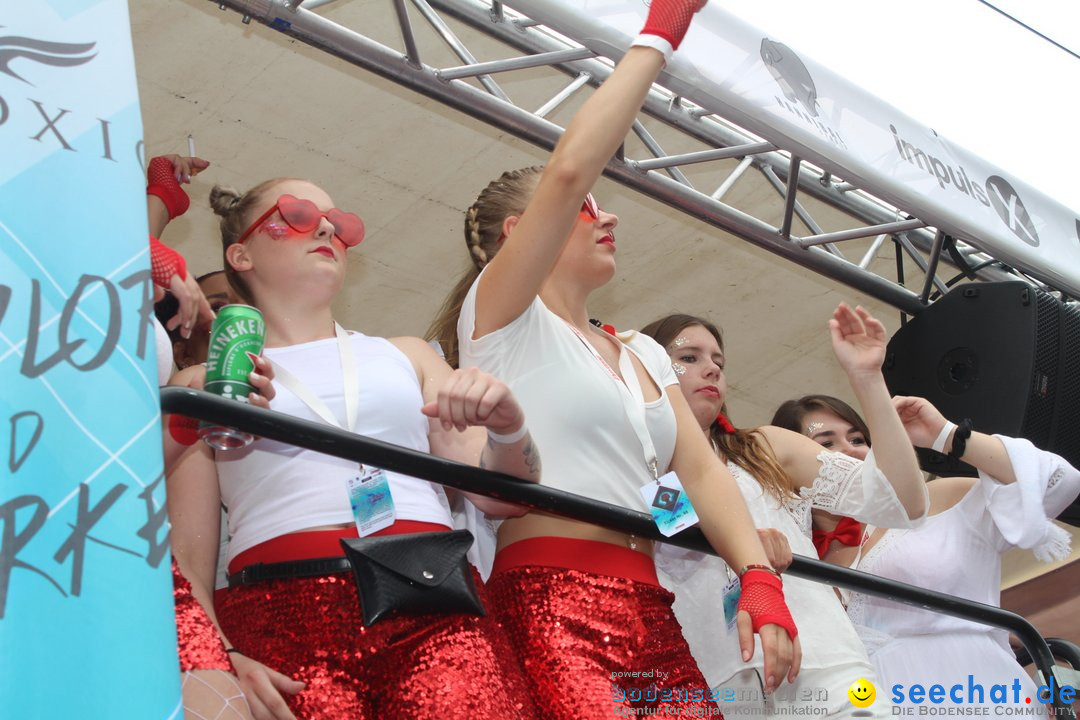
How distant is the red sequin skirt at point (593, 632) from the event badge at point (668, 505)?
0.14 m

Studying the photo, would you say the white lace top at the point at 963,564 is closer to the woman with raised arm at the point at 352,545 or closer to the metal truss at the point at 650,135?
the metal truss at the point at 650,135

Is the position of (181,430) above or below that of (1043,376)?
above

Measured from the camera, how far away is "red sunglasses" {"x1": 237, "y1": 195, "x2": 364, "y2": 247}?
2.27 m

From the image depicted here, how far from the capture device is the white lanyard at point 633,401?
2.12 meters

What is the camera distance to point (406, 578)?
5.68 feet

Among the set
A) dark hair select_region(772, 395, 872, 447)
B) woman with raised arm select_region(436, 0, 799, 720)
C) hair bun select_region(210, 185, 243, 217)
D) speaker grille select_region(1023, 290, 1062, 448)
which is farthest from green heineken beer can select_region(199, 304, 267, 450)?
speaker grille select_region(1023, 290, 1062, 448)

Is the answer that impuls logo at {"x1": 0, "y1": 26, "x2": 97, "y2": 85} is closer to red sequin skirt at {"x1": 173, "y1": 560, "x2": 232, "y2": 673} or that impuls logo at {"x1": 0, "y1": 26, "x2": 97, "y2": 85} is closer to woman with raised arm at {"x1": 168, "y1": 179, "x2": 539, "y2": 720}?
woman with raised arm at {"x1": 168, "y1": 179, "x2": 539, "y2": 720}

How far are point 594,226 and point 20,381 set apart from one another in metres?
1.31

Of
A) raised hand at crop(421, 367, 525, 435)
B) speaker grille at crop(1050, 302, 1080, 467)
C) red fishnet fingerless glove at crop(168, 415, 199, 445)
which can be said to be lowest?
speaker grille at crop(1050, 302, 1080, 467)

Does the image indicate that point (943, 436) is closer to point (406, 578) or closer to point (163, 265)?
point (406, 578)

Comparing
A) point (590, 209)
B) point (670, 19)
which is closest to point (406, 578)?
point (590, 209)

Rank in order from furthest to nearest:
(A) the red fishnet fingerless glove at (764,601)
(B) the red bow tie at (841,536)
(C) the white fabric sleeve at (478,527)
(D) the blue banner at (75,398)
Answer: (B) the red bow tie at (841,536), (C) the white fabric sleeve at (478,527), (A) the red fishnet fingerless glove at (764,601), (D) the blue banner at (75,398)

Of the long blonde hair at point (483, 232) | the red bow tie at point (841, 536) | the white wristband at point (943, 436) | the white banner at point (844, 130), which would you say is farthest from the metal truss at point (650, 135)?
the red bow tie at point (841, 536)

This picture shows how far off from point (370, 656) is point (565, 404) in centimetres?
56
